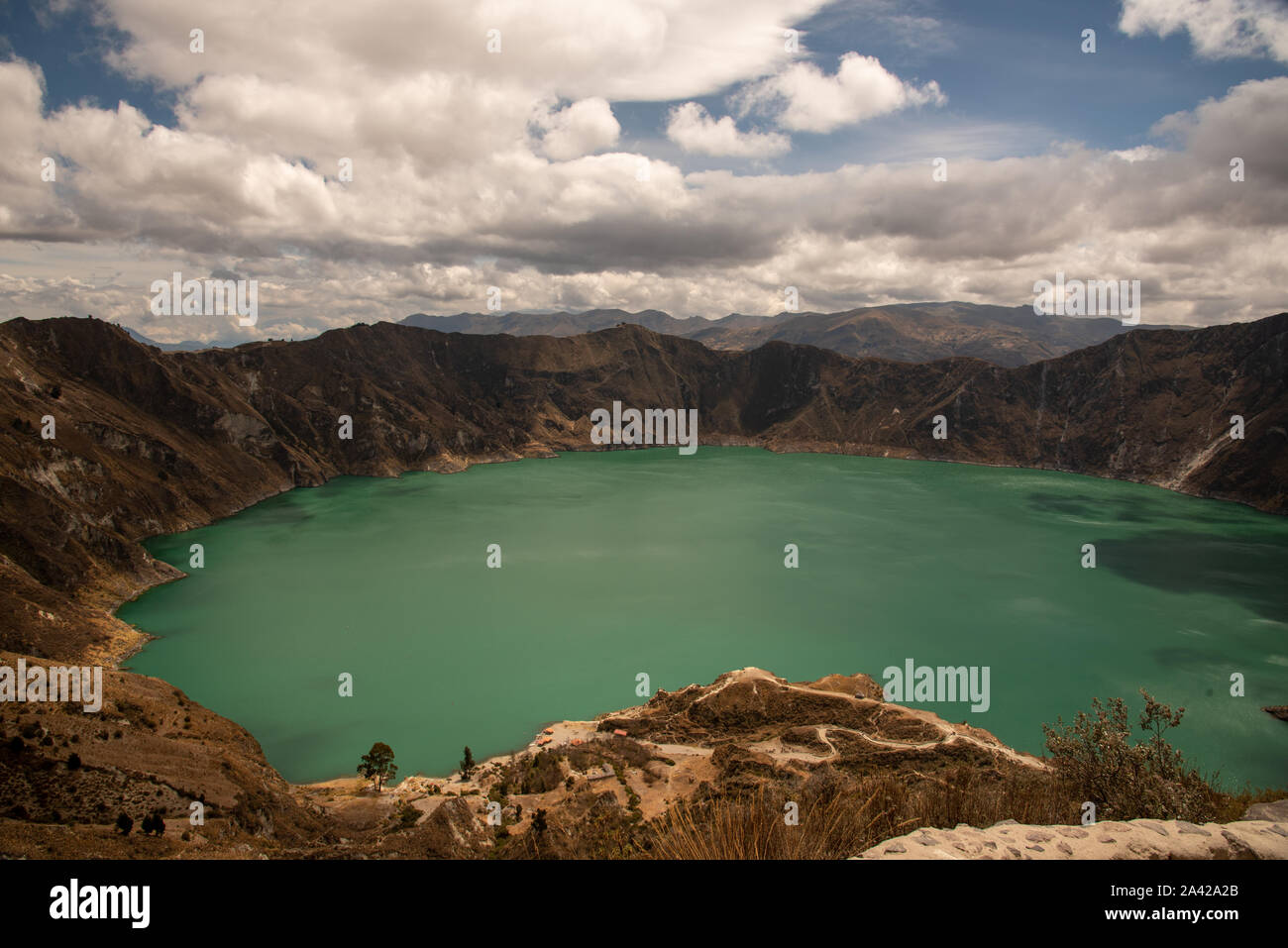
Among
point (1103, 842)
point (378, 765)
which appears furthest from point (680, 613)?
point (1103, 842)

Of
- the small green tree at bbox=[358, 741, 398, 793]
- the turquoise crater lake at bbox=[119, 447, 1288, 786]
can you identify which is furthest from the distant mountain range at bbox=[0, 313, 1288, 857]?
the turquoise crater lake at bbox=[119, 447, 1288, 786]

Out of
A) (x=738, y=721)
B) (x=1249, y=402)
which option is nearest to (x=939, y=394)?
(x=1249, y=402)

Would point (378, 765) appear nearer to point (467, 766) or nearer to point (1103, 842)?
point (467, 766)

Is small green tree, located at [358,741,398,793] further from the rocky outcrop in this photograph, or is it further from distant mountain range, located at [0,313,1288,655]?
the rocky outcrop

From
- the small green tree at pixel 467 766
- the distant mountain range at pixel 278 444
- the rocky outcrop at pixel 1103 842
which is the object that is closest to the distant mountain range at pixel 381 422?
the distant mountain range at pixel 278 444

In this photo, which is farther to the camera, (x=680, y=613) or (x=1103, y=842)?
(x=680, y=613)

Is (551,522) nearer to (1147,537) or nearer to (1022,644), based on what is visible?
(1022,644)
